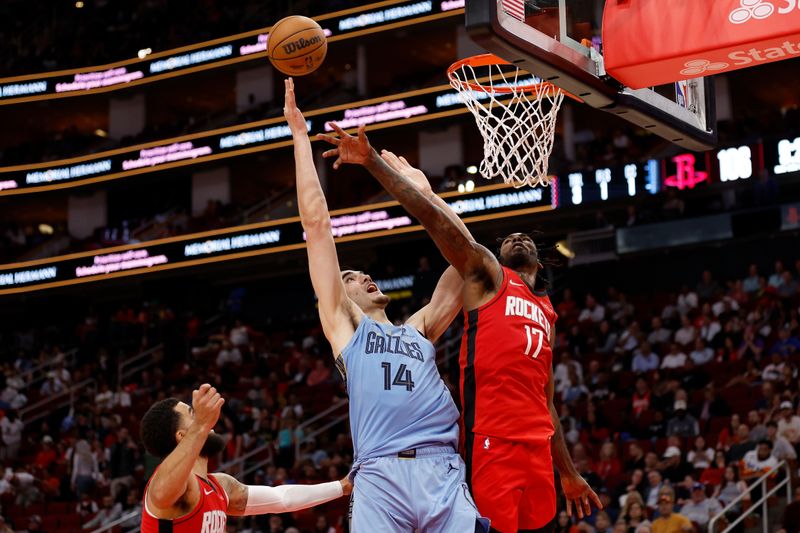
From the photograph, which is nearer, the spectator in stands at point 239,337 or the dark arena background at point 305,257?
the dark arena background at point 305,257

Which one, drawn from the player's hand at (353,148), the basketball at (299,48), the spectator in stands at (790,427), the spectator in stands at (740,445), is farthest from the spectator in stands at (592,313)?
the player's hand at (353,148)

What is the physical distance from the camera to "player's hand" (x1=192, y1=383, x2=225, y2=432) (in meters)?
4.84

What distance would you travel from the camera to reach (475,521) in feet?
15.3

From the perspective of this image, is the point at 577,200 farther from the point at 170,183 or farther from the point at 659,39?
the point at 170,183

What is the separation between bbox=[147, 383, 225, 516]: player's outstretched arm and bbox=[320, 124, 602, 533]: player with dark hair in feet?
3.55

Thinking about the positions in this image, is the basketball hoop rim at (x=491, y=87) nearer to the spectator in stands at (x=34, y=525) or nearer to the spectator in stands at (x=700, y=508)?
the spectator in stands at (x=700, y=508)

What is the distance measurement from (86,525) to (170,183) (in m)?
12.8

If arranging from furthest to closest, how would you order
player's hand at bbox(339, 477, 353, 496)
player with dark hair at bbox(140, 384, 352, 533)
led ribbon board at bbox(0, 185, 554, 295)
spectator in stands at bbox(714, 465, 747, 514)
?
led ribbon board at bbox(0, 185, 554, 295) < spectator in stands at bbox(714, 465, 747, 514) < player's hand at bbox(339, 477, 353, 496) < player with dark hair at bbox(140, 384, 352, 533)

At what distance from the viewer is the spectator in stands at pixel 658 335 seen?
1584cm

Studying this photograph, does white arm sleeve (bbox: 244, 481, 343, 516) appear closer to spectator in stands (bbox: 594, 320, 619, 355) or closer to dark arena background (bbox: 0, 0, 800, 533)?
dark arena background (bbox: 0, 0, 800, 533)

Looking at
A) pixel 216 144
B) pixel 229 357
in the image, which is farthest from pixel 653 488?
pixel 216 144

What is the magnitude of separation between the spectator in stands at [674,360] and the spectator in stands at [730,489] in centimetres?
333

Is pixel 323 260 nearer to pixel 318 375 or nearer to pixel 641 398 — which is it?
pixel 641 398

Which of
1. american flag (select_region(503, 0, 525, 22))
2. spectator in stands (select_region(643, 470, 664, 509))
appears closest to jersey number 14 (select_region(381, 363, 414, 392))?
american flag (select_region(503, 0, 525, 22))
